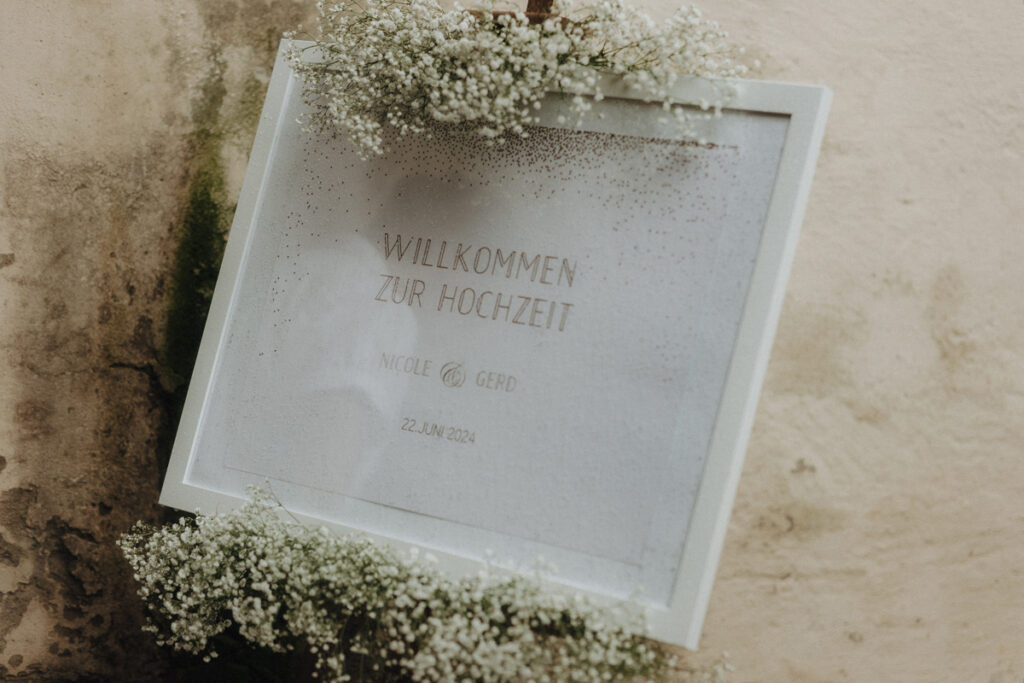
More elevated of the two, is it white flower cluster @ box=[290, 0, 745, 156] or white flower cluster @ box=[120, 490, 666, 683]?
white flower cluster @ box=[290, 0, 745, 156]

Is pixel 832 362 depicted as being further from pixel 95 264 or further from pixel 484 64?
pixel 95 264

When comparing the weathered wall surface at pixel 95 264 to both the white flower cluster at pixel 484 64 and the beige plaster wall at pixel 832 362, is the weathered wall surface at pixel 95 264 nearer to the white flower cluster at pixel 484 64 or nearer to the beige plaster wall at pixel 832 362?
the beige plaster wall at pixel 832 362

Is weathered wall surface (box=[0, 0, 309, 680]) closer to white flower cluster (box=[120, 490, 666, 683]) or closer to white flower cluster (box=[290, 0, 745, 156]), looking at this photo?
white flower cluster (box=[120, 490, 666, 683])

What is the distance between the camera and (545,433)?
60.7 inches

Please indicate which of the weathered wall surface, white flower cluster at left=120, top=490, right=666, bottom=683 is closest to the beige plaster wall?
the weathered wall surface

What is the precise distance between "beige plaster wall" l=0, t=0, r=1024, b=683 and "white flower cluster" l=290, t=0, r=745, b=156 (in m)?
0.42

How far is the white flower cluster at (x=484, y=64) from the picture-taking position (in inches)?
61.0

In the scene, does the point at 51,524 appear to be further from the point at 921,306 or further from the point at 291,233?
the point at 921,306

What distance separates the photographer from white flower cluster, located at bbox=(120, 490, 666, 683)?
142 cm

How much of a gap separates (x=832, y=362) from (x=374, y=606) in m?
1.05

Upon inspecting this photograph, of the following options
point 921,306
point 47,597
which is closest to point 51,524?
point 47,597

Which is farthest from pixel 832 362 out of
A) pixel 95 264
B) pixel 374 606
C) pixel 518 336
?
pixel 95 264

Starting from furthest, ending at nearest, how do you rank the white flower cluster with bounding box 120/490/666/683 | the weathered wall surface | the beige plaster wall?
the weathered wall surface
the beige plaster wall
the white flower cluster with bounding box 120/490/666/683

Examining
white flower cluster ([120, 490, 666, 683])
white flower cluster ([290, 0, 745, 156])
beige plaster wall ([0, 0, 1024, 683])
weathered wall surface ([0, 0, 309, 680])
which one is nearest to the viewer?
white flower cluster ([120, 490, 666, 683])
